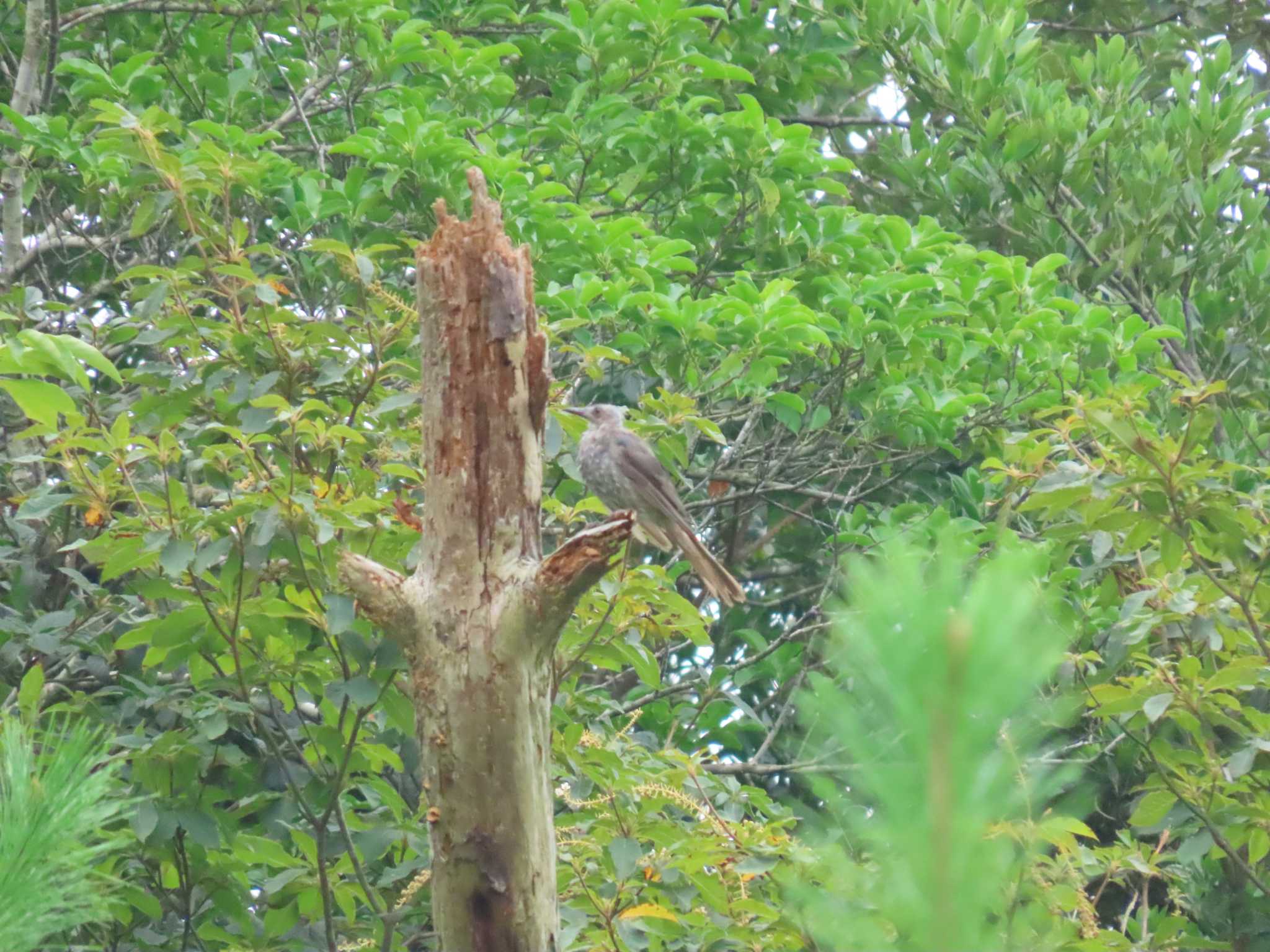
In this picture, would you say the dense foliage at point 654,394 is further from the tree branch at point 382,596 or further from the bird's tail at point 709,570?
the tree branch at point 382,596

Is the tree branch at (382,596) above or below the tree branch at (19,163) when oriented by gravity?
below

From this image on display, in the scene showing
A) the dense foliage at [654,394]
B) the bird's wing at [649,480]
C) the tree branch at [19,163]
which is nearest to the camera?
the dense foliage at [654,394]

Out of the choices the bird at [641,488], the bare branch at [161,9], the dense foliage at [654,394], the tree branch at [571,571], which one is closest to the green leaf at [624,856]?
the dense foliage at [654,394]

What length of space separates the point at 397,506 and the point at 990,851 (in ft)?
11.0

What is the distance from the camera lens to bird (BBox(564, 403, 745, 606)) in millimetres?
5934

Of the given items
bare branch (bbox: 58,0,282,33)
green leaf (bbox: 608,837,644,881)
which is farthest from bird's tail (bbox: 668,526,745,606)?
bare branch (bbox: 58,0,282,33)

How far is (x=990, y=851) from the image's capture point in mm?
842

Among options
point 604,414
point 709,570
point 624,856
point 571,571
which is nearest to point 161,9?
point 604,414

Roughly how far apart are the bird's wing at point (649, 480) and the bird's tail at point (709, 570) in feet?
0.28

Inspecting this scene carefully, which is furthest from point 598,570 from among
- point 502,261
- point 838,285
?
point 838,285

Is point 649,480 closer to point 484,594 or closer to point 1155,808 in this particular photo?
point 1155,808

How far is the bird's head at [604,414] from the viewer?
20.0ft

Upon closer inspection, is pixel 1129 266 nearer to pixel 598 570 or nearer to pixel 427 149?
pixel 427 149

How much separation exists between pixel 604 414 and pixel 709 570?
36.8 inches
